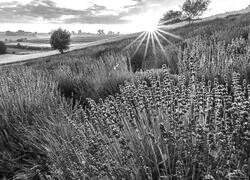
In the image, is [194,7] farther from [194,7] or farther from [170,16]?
[170,16]

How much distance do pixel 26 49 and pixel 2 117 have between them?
309 ft

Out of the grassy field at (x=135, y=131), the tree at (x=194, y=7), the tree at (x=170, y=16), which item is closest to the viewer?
the grassy field at (x=135, y=131)

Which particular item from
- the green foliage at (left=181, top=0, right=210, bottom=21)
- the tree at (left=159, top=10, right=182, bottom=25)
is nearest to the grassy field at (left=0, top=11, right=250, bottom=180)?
the green foliage at (left=181, top=0, right=210, bottom=21)

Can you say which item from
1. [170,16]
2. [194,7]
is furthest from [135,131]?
[170,16]

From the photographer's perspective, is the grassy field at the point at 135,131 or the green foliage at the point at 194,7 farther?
the green foliage at the point at 194,7

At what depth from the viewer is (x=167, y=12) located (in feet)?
274

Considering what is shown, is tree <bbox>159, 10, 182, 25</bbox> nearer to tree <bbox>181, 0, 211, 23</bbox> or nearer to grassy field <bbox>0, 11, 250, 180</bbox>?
tree <bbox>181, 0, 211, 23</bbox>

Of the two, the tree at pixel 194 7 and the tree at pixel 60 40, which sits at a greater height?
the tree at pixel 194 7

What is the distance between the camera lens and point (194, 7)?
5181 centimetres

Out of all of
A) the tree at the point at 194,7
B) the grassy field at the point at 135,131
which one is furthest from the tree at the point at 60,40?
the grassy field at the point at 135,131

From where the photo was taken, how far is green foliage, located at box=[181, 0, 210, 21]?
52000mm

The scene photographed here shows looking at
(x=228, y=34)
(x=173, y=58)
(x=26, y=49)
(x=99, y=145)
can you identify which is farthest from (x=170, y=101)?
(x=26, y=49)

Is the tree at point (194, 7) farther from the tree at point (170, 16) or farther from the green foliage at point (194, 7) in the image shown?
the tree at point (170, 16)

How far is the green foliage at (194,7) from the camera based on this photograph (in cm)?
5200
